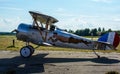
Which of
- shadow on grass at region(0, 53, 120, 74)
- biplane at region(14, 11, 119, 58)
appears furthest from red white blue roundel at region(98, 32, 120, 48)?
shadow on grass at region(0, 53, 120, 74)

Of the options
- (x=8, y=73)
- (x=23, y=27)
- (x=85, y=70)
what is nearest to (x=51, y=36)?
(x=23, y=27)

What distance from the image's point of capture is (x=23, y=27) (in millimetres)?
18125

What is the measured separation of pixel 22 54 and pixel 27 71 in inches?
202

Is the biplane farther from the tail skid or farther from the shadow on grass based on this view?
the shadow on grass

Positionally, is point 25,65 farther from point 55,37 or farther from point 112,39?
point 112,39

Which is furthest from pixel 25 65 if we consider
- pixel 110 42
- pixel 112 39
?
pixel 112 39

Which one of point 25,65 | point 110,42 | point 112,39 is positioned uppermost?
point 112,39

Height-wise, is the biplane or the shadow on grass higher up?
the biplane

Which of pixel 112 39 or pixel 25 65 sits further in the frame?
pixel 112 39

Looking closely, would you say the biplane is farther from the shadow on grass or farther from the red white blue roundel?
the shadow on grass

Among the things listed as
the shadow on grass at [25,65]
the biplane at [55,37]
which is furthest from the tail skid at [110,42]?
the shadow on grass at [25,65]

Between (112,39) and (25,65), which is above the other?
(112,39)

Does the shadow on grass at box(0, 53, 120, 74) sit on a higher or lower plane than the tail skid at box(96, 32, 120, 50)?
lower

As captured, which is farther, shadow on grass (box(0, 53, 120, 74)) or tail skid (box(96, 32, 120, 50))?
tail skid (box(96, 32, 120, 50))
